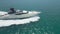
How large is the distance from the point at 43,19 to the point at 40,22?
2908 millimetres

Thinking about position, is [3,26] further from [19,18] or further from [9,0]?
[9,0]

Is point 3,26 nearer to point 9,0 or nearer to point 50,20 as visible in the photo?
point 50,20

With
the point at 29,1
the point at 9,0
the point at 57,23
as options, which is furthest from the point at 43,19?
A: the point at 9,0

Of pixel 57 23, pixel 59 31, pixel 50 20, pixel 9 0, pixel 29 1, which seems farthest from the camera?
pixel 9 0

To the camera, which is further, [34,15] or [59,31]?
[34,15]

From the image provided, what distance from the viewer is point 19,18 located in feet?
138

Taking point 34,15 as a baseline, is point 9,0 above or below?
below

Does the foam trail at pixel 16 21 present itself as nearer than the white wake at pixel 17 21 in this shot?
Yes

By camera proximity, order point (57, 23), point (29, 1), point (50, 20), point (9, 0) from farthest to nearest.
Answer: point (9, 0) → point (29, 1) → point (50, 20) → point (57, 23)

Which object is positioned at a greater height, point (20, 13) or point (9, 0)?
point (20, 13)

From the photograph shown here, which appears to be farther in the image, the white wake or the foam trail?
the white wake

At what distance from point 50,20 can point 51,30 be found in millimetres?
7066

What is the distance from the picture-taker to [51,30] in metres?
36.2

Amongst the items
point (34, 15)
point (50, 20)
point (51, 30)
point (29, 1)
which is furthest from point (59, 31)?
point (29, 1)
